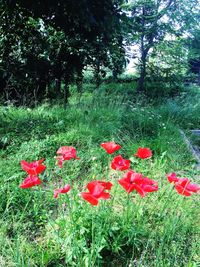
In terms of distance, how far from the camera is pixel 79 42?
19.0 ft

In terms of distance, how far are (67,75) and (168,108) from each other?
7.36ft

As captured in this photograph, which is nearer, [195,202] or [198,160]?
[195,202]

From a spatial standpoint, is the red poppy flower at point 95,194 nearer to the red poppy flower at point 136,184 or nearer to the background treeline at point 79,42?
the red poppy flower at point 136,184

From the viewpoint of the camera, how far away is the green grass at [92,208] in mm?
1607

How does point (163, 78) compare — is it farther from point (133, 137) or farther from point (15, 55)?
point (133, 137)

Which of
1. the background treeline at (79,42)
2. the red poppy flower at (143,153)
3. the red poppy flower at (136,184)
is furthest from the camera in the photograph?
the background treeline at (79,42)

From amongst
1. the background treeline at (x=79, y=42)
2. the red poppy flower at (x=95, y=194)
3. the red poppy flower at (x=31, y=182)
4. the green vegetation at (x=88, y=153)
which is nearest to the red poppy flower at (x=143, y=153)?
the green vegetation at (x=88, y=153)

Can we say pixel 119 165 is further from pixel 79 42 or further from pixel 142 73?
pixel 142 73

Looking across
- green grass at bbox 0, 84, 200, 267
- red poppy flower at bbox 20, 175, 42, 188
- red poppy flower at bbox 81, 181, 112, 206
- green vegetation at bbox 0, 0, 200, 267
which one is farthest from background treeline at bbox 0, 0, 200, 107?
red poppy flower at bbox 81, 181, 112, 206

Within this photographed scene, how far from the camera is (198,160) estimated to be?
10.9 ft

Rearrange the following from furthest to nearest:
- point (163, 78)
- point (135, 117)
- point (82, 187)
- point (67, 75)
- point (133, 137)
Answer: point (163, 78) → point (67, 75) → point (135, 117) → point (133, 137) → point (82, 187)

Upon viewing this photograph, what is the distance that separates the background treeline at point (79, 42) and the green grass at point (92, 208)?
173 centimetres

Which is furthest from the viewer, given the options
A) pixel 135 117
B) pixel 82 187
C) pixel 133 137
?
pixel 135 117

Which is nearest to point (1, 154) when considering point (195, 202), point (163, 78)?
point (195, 202)
